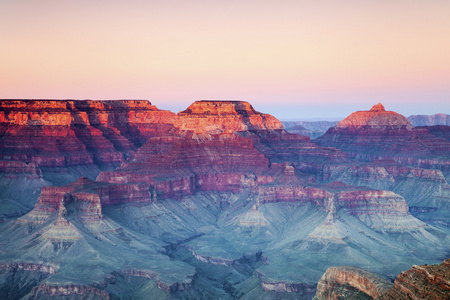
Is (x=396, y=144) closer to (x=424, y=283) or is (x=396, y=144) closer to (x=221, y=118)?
(x=221, y=118)

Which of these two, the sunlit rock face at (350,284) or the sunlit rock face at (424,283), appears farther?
the sunlit rock face at (350,284)

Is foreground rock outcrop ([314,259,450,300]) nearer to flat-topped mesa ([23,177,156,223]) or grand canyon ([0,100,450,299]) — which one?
grand canyon ([0,100,450,299])

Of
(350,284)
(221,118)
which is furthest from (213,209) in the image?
(350,284)

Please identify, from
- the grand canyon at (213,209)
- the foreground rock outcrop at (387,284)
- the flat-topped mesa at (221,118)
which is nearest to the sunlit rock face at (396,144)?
the grand canyon at (213,209)

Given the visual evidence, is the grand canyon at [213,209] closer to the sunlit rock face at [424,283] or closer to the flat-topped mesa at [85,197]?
the sunlit rock face at [424,283]

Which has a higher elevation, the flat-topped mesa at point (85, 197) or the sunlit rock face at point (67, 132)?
the sunlit rock face at point (67, 132)

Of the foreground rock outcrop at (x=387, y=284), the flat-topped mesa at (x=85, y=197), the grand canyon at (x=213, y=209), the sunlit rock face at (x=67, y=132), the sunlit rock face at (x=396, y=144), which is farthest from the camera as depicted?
the sunlit rock face at (x=396, y=144)

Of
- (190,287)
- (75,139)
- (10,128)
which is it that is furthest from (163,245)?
(10,128)
